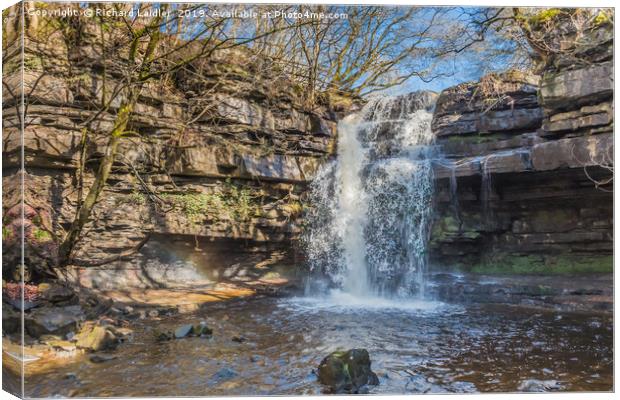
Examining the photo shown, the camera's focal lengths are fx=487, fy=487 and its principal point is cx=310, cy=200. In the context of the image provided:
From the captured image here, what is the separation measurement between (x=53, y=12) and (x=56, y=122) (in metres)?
2.64

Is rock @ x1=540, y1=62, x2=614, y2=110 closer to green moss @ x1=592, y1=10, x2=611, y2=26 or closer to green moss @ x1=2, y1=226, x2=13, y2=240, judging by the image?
green moss @ x1=592, y1=10, x2=611, y2=26

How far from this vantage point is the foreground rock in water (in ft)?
13.6

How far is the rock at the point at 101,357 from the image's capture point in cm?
455

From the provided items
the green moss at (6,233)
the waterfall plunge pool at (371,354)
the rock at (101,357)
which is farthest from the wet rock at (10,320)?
the rock at (101,357)

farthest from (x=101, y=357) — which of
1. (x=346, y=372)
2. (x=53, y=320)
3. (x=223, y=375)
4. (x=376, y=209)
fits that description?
(x=376, y=209)

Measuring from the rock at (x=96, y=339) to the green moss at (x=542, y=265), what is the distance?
665cm

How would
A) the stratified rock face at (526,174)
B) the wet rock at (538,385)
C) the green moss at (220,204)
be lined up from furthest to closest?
the green moss at (220,204), the stratified rock face at (526,174), the wet rock at (538,385)

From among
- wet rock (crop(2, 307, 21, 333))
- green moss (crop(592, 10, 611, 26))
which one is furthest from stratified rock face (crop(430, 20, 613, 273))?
wet rock (crop(2, 307, 21, 333))

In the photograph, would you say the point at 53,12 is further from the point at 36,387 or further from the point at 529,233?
the point at 529,233

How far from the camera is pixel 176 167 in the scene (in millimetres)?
8664

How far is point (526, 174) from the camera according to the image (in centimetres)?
841

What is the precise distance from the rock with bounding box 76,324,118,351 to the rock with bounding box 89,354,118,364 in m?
0.15

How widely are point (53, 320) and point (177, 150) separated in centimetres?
426

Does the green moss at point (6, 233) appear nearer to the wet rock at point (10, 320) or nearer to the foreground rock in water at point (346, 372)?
the wet rock at point (10, 320)
